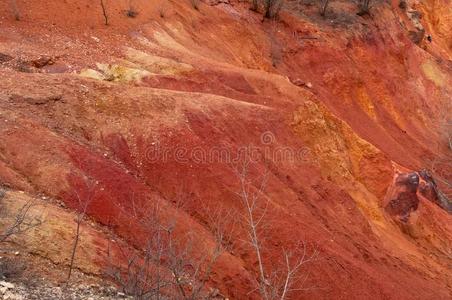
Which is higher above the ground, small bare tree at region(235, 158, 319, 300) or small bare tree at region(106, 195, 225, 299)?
small bare tree at region(106, 195, 225, 299)

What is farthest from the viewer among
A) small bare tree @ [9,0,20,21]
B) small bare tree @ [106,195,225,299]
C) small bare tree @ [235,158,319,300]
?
small bare tree @ [9,0,20,21]

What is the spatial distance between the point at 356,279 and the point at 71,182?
6015 millimetres

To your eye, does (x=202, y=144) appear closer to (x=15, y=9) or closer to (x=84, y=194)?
(x=84, y=194)

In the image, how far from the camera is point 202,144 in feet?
39.0

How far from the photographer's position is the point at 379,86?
25.8 meters

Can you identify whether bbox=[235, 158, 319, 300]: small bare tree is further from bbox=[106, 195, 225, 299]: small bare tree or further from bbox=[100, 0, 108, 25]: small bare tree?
bbox=[100, 0, 108, 25]: small bare tree

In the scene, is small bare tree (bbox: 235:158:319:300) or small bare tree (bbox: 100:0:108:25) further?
small bare tree (bbox: 100:0:108:25)

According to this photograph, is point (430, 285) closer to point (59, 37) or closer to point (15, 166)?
point (15, 166)

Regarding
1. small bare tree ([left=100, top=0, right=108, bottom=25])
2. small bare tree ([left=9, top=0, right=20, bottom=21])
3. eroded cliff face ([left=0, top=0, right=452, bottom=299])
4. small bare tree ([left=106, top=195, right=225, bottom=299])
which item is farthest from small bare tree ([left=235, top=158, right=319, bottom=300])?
small bare tree ([left=9, top=0, right=20, bottom=21])

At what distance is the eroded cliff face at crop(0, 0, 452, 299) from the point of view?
10008mm

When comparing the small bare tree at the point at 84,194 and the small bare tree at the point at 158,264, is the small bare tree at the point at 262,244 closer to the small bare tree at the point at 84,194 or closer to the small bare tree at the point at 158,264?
the small bare tree at the point at 158,264

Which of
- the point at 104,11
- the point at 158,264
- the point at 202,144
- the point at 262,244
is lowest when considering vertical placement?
the point at 262,244

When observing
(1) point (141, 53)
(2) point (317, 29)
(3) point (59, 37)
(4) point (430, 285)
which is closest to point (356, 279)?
(4) point (430, 285)

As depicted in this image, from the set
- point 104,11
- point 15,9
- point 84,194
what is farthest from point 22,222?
point 104,11
